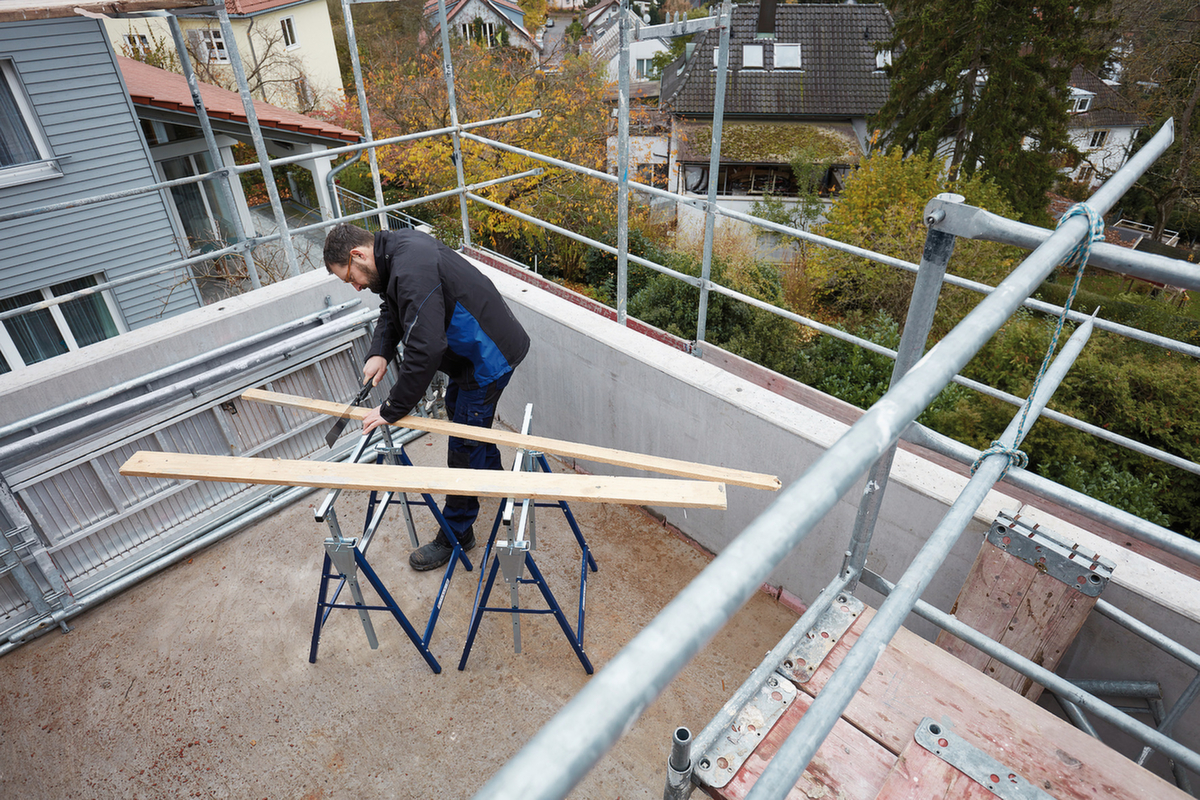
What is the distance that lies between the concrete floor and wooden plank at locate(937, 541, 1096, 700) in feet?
4.20

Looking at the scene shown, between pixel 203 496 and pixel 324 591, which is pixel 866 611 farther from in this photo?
pixel 203 496

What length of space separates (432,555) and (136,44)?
26414 mm

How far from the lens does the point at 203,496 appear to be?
13.8 feet

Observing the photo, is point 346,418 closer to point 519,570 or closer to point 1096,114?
point 519,570

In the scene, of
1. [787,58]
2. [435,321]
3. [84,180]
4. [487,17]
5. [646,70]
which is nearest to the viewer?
[435,321]

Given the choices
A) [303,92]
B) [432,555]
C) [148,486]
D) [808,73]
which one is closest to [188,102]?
[148,486]

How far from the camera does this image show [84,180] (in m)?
9.68

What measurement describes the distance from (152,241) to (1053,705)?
1233 centimetres

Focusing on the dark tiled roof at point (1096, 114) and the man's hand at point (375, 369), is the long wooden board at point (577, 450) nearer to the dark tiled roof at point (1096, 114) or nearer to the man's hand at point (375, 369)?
the man's hand at point (375, 369)

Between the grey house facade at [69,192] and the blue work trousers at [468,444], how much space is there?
661 cm

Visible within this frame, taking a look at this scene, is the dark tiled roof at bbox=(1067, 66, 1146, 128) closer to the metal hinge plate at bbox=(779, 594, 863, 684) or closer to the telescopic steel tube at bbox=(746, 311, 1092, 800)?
the metal hinge plate at bbox=(779, 594, 863, 684)

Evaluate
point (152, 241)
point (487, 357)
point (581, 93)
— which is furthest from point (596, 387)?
point (581, 93)

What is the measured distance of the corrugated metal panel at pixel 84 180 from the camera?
8.90 metres

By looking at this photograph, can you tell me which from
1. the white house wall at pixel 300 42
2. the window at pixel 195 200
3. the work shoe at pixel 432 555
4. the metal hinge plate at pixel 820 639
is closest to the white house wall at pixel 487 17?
the white house wall at pixel 300 42
